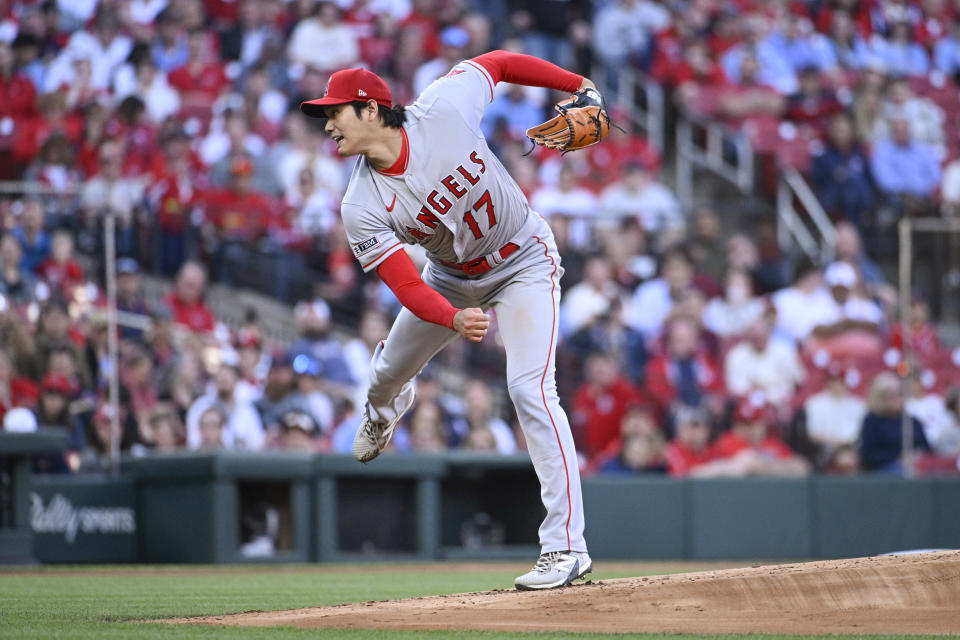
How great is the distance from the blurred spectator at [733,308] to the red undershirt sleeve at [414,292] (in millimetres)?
7581

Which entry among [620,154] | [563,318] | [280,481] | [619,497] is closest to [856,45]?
[620,154]

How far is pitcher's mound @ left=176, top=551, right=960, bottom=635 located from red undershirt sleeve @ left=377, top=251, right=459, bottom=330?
3.34ft

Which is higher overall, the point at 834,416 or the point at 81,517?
the point at 834,416

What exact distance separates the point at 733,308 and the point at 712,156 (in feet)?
9.61

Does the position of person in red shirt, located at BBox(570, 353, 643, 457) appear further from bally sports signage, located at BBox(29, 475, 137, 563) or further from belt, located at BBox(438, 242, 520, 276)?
belt, located at BBox(438, 242, 520, 276)

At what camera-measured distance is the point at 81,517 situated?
9664 millimetres

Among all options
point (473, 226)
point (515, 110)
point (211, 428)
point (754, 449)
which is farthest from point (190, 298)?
point (473, 226)

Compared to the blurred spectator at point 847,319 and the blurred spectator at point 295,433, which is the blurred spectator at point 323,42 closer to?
the blurred spectator at point 295,433

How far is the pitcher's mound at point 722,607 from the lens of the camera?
4.45 metres

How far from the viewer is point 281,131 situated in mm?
13008

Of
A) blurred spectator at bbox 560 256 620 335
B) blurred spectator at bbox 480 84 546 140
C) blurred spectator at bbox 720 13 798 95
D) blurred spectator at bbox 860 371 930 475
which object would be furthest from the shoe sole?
blurred spectator at bbox 720 13 798 95

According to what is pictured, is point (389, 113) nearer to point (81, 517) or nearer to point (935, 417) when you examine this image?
point (81, 517)

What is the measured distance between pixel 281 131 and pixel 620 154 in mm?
3497

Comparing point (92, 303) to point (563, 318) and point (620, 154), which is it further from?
point (620, 154)
